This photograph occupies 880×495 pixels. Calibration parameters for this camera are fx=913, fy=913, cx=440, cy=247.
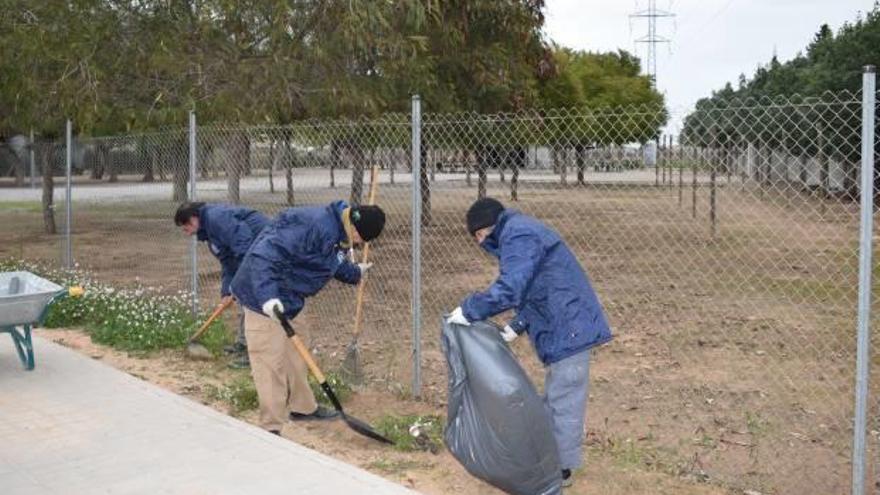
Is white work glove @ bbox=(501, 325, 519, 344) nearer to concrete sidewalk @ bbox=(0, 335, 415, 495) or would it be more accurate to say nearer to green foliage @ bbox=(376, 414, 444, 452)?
concrete sidewalk @ bbox=(0, 335, 415, 495)

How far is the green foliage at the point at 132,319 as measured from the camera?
7.59 metres

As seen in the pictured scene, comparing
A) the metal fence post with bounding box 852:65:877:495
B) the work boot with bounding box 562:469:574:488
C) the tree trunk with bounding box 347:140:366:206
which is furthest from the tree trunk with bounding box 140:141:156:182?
the metal fence post with bounding box 852:65:877:495

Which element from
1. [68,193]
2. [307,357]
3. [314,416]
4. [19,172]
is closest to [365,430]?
[307,357]

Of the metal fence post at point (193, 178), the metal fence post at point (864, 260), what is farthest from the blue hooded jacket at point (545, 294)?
the metal fence post at point (193, 178)

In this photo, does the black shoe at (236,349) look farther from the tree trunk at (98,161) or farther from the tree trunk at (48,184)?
the tree trunk at (48,184)

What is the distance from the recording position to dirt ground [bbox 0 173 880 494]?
15.8 feet

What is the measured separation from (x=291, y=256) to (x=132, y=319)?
372 cm

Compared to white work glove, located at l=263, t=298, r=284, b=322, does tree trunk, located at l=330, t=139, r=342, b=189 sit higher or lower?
higher

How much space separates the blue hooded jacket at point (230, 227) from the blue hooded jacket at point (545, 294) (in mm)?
2570

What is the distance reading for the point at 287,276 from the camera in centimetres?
516

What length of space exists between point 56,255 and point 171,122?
451cm

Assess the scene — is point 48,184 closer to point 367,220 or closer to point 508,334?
point 367,220

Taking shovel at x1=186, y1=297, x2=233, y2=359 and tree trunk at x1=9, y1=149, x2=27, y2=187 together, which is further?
tree trunk at x1=9, y1=149, x2=27, y2=187

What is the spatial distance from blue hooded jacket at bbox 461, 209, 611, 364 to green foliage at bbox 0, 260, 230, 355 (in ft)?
12.4
